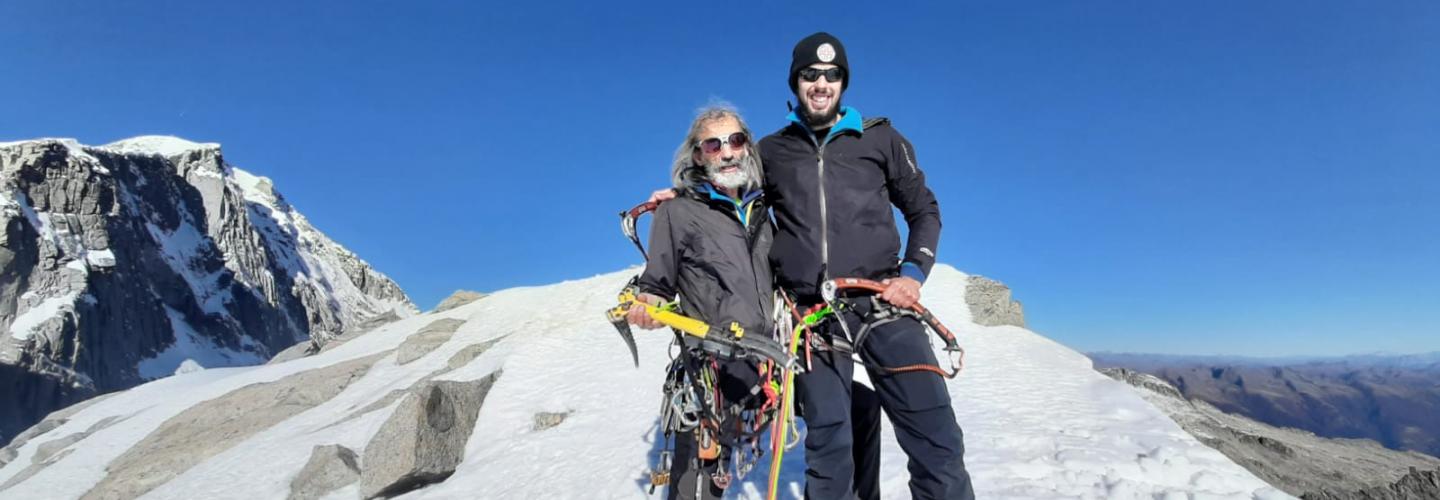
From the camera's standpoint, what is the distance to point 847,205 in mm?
5098

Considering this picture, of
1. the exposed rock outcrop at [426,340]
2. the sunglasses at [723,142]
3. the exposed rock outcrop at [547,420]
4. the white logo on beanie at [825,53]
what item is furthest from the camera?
the exposed rock outcrop at [426,340]

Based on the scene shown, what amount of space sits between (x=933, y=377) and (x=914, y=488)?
83 centimetres

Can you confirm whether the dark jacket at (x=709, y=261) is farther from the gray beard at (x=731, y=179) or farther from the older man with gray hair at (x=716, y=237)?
the gray beard at (x=731, y=179)

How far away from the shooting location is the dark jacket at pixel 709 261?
536 centimetres

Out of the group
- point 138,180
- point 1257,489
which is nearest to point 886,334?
point 1257,489

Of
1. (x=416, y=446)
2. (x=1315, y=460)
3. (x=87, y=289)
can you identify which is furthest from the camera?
(x=87, y=289)

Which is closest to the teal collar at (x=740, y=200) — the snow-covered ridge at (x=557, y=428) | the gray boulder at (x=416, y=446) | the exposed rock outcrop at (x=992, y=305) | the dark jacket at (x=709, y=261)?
the dark jacket at (x=709, y=261)

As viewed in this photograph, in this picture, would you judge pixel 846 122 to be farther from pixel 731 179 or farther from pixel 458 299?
pixel 458 299

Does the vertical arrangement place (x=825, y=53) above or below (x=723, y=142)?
above

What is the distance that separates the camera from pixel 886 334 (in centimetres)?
498

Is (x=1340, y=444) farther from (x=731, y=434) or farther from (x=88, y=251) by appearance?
(x=88, y=251)

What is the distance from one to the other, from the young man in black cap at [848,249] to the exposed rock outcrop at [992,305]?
17.0 meters

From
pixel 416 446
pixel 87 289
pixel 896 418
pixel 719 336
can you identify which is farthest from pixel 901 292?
pixel 87 289

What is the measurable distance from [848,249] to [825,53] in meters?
1.47
